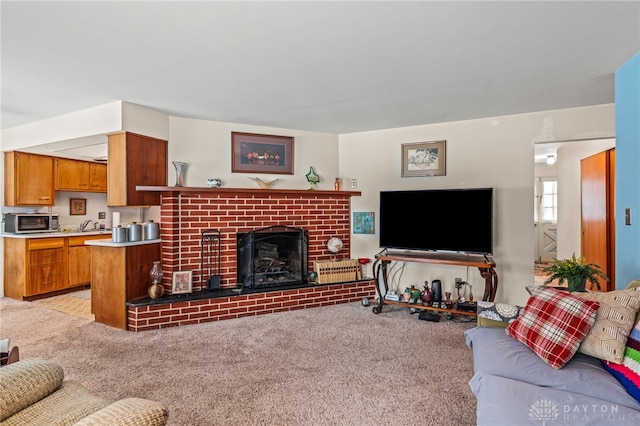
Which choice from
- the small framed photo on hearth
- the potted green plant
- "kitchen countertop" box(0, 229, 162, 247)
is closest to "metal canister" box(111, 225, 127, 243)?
"kitchen countertop" box(0, 229, 162, 247)

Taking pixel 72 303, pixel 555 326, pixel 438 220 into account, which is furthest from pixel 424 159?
pixel 72 303

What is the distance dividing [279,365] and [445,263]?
1973 millimetres

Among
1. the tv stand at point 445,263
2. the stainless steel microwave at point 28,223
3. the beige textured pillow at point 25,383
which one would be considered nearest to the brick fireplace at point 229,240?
the tv stand at point 445,263

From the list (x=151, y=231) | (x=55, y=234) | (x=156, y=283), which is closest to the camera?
(x=156, y=283)

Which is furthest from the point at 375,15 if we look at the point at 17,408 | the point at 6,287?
the point at 6,287

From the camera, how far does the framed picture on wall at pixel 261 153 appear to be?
419cm

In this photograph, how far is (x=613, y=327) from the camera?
1.68m

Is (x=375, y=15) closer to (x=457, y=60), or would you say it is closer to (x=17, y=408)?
(x=457, y=60)

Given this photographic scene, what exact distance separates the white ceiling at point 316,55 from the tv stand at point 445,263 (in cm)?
161

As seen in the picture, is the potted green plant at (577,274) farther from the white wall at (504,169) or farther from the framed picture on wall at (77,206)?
the framed picture on wall at (77,206)

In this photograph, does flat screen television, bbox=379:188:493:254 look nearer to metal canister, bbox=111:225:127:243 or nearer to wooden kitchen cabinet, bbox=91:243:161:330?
wooden kitchen cabinet, bbox=91:243:161:330

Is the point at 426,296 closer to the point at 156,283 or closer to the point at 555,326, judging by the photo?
the point at 555,326

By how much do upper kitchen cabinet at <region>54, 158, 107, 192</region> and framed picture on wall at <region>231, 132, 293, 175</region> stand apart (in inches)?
109

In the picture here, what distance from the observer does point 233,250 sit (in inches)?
159
